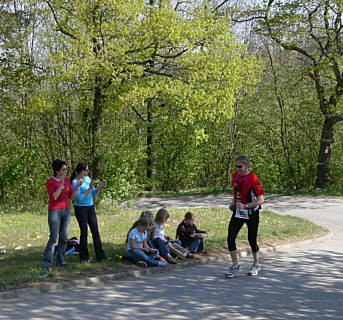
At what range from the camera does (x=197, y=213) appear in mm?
14656

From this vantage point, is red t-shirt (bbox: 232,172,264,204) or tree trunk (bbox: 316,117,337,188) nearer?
red t-shirt (bbox: 232,172,264,204)

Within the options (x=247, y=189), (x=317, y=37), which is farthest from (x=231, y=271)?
(x=317, y=37)

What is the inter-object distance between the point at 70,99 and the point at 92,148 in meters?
1.89

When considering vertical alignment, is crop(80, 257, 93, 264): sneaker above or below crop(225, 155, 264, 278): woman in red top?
below

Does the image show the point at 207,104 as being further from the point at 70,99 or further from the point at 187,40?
the point at 70,99

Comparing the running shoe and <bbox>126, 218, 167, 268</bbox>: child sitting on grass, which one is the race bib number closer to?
<bbox>126, 218, 167, 268</bbox>: child sitting on grass

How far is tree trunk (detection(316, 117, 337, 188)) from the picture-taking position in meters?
24.0

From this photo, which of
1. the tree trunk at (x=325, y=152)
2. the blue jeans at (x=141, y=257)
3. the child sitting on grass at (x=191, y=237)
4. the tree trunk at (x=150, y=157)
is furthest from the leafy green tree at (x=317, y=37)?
the blue jeans at (x=141, y=257)

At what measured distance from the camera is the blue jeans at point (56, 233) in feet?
24.2

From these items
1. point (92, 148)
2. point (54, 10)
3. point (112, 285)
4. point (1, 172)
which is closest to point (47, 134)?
point (1, 172)

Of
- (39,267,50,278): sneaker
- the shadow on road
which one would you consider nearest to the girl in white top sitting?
the shadow on road

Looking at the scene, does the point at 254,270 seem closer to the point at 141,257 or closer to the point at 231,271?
the point at 231,271

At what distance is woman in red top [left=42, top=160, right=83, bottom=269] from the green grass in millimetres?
249

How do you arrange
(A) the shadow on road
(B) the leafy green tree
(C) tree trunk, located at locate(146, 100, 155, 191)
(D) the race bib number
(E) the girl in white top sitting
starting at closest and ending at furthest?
(A) the shadow on road < (D) the race bib number < (E) the girl in white top sitting < (B) the leafy green tree < (C) tree trunk, located at locate(146, 100, 155, 191)
